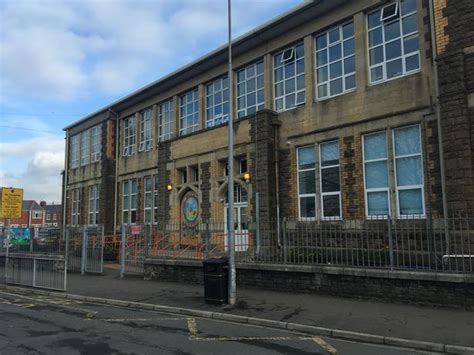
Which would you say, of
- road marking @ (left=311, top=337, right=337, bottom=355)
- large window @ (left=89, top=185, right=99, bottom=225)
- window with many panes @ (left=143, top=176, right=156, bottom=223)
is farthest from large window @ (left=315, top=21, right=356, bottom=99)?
large window @ (left=89, top=185, right=99, bottom=225)

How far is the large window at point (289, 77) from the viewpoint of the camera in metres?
18.9

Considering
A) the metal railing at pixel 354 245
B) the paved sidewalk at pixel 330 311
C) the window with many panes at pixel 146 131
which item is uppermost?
the window with many panes at pixel 146 131

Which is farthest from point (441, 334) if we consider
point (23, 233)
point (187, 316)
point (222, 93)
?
point (23, 233)

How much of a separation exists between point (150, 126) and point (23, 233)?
9.49 m

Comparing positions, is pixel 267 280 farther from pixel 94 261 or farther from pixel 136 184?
pixel 136 184

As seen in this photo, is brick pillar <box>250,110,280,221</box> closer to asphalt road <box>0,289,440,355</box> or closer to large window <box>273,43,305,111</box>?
large window <box>273,43,305,111</box>

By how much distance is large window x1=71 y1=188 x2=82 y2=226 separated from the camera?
33969 mm

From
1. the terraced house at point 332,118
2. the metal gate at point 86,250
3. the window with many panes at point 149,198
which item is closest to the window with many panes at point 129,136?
the window with many panes at point 149,198

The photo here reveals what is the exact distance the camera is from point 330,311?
9.97m

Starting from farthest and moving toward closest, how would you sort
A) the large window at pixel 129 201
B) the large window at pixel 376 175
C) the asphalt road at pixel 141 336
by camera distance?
the large window at pixel 129 201 → the large window at pixel 376 175 → the asphalt road at pixel 141 336

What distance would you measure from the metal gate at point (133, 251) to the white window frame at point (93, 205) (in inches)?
496

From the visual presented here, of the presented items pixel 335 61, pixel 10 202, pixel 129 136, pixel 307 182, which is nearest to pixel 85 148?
pixel 129 136

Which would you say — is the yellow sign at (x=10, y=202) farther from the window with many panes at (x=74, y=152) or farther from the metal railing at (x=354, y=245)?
the window with many panes at (x=74, y=152)

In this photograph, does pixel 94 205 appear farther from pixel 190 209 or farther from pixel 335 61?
pixel 335 61
